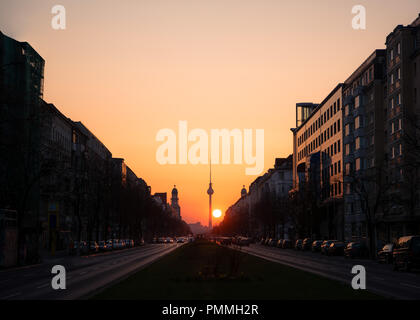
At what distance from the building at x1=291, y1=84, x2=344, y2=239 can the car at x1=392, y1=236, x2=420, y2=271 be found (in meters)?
57.0

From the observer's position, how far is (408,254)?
4269 cm

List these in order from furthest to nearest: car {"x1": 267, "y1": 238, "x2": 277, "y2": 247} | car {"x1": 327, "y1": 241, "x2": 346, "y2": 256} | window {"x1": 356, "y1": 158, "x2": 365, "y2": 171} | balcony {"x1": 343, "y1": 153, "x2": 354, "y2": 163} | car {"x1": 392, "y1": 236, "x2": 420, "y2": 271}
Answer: car {"x1": 267, "y1": 238, "x2": 277, "y2": 247}, balcony {"x1": 343, "y1": 153, "x2": 354, "y2": 163}, window {"x1": 356, "y1": 158, "x2": 365, "y2": 171}, car {"x1": 327, "y1": 241, "x2": 346, "y2": 256}, car {"x1": 392, "y1": 236, "x2": 420, "y2": 271}

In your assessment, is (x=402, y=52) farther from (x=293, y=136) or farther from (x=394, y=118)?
(x=293, y=136)

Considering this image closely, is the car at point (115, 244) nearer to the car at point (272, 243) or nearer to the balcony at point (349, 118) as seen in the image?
the car at point (272, 243)

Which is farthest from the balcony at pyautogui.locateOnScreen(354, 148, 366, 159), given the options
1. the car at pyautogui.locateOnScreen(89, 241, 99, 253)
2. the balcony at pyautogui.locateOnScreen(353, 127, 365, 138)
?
the car at pyautogui.locateOnScreen(89, 241, 99, 253)

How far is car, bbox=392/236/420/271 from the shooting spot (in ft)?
138

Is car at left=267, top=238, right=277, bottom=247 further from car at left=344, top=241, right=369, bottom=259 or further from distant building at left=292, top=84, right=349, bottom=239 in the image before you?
car at left=344, top=241, right=369, bottom=259

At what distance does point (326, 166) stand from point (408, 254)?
8355cm

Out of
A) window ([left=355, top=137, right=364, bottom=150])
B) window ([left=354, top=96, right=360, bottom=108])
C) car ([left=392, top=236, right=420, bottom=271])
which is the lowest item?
car ([left=392, top=236, right=420, bottom=271])

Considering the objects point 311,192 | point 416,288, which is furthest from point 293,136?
point 416,288

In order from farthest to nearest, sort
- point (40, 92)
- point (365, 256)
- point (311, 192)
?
1. point (311, 192)
2. point (40, 92)
3. point (365, 256)

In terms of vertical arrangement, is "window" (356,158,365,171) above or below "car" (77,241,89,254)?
above
